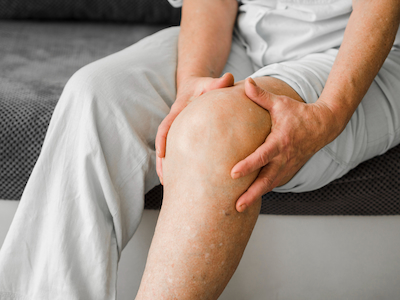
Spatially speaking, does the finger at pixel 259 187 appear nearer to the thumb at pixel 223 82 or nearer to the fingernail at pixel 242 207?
the fingernail at pixel 242 207

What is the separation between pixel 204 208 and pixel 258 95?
20cm

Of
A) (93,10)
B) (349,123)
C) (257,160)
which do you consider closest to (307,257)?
(349,123)

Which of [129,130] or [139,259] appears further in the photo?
[139,259]

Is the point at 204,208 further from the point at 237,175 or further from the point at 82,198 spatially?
the point at 82,198

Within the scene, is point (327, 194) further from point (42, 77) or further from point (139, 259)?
point (42, 77)

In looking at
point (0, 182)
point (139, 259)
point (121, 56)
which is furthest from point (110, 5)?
point (139, 259)

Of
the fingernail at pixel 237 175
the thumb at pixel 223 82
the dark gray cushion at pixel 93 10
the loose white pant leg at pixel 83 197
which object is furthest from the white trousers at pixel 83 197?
the dark gray cushion at pixel 93 10

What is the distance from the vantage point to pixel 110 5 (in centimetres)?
133

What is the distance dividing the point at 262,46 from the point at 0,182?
719mm

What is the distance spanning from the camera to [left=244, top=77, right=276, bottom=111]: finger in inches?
20.6

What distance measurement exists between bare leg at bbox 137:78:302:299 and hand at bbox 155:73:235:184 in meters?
0.06

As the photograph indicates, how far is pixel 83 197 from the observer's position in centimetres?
57

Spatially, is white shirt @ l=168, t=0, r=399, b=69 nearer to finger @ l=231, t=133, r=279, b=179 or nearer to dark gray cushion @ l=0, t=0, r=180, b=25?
finger @ l=231, t=133, r=279, b=179

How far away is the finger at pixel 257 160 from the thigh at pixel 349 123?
166mm
